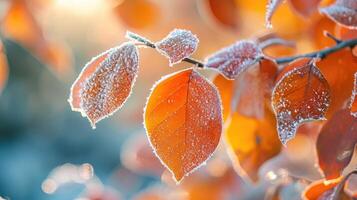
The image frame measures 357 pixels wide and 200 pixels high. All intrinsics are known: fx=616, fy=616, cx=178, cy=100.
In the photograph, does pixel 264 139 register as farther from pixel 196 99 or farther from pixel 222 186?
pixel 222 186

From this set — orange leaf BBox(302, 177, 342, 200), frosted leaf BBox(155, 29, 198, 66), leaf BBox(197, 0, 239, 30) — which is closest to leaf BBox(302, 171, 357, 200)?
orange leaf BBox(302, 177, 342, 200)

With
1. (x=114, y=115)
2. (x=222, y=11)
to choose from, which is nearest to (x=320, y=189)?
(x=222, y=11)

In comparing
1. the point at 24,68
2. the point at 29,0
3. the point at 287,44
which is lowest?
the point at 287,44

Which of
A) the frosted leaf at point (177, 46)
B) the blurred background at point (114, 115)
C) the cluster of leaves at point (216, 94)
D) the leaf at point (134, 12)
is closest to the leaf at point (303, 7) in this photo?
the blurred background at point (114, 115)

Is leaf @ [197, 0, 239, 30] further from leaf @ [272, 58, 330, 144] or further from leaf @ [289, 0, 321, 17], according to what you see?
leaf @ [272, 58, 330, 144]

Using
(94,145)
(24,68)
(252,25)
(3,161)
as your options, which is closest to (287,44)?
(252,25)

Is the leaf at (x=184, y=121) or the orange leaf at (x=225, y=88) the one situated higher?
the orange leaf at (x=225, y=88)

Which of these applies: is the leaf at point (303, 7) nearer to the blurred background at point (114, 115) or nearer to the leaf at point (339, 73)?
the blurred background at point (114, 115)

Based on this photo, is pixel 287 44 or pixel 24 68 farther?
pixel 24 68
